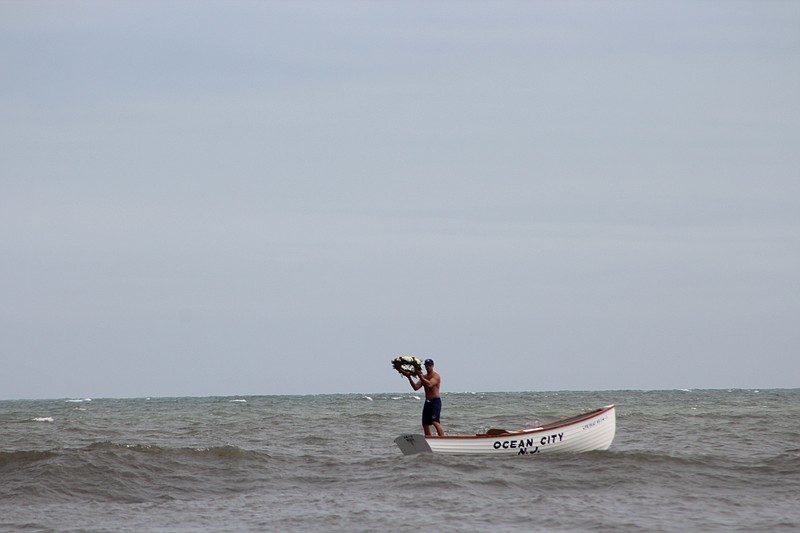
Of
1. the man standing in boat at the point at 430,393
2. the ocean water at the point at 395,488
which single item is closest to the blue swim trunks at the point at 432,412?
the man standing in boat at the point at 430,393

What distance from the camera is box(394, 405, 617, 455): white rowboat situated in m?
20.0

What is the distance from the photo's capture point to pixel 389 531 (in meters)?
13.2

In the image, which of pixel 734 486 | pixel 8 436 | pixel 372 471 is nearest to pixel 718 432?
pixel 734 486

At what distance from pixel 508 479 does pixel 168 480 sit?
7.02 metres

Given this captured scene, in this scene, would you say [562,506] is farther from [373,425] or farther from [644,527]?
[373,425]

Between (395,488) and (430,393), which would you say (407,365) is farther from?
(395,488)

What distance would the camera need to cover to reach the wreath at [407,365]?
20438mm

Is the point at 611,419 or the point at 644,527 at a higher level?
the point at 611,419

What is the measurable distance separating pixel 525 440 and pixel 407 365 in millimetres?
3118

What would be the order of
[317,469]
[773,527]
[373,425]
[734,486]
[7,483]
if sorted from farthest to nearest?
[373,425]
[317,469]
[7,483]
[734,486]
[773,527]

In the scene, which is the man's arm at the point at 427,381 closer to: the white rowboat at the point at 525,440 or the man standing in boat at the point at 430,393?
the man standing in boat at the point at 430,393

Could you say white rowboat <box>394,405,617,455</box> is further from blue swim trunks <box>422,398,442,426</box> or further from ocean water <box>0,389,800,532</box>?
blue swim trunks <box>422,398,442,426</box>

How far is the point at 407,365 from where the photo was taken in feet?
67.2

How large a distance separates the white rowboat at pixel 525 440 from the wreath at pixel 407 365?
55.3 inches
